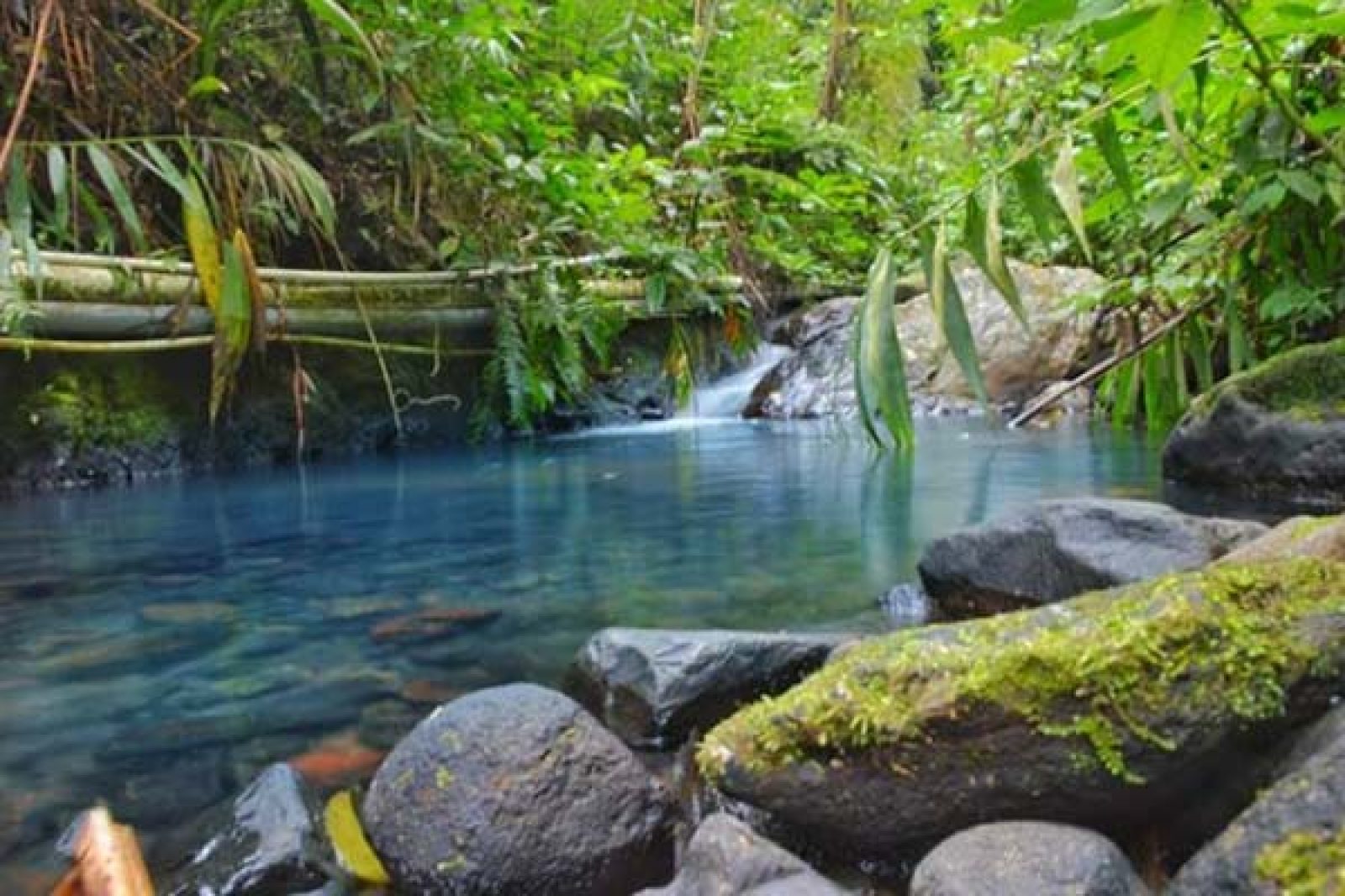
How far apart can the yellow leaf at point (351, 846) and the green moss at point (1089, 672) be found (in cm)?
61

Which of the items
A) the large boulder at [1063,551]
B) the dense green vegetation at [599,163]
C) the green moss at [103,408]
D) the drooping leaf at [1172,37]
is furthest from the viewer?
the green moss at [103,408]

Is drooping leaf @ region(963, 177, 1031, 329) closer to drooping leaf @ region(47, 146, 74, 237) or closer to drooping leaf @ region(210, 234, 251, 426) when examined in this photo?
drooping leaf @ region(47, 146, 74, 237)

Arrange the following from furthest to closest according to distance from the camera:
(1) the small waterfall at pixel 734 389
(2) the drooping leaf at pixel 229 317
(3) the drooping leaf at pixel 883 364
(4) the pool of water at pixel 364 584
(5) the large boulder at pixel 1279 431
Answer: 1. (1) the small waterfall at pixel 734 389
2. (2) the drooping leaf at pixel 229 317
3. (5) the large boulder at pixel 1279 431
4. (4) the pool of water at pixel 364 584
5. (3) the drooping leaf at pixel 883 364

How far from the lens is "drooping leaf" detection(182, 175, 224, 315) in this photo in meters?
5.05

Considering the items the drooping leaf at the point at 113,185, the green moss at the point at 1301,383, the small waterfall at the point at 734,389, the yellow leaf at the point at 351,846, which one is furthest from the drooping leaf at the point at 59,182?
the small waterfall at the point at 734,389

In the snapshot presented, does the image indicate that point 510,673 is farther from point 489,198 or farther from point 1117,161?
point 489,198

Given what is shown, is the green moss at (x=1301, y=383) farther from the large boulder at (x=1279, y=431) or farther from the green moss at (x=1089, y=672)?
the green moss at (x=1089, y=672)

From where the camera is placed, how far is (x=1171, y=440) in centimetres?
484

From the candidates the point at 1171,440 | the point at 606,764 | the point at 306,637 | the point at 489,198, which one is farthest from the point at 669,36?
the point at 606,764

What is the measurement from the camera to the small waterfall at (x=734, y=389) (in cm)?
1075

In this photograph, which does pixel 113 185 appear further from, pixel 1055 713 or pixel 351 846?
pixel 1055 713

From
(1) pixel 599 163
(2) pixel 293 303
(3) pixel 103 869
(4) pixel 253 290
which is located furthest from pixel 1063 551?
(2) pixel 293 303

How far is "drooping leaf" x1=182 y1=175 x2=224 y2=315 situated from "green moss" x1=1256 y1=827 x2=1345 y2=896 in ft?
17.1

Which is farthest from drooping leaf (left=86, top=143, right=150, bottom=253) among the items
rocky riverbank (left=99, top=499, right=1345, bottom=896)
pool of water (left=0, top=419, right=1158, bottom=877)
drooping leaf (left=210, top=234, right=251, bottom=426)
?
rocky riverbank (left=99, top=499, right=1345, bottom=896)
